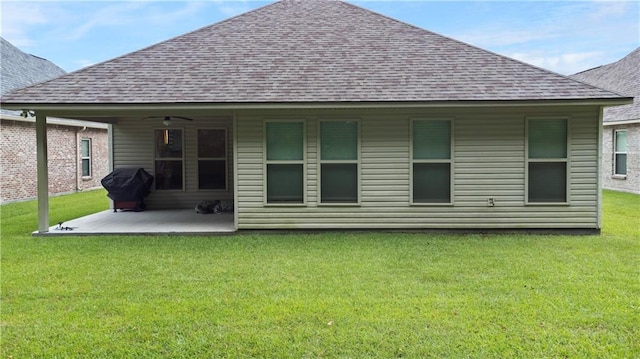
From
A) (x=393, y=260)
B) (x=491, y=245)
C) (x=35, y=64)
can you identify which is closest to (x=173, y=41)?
(x=393, y=260)

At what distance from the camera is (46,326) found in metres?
4.26

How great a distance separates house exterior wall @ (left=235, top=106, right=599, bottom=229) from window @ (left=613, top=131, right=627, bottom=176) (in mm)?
10495

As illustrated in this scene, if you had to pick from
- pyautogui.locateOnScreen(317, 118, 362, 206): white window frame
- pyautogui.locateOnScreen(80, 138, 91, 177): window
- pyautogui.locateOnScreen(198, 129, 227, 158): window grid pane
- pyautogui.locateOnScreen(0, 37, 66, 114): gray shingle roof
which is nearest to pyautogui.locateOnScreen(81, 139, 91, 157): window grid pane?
pyautogui.locateOnScreen(80, 138, 91, 177): window

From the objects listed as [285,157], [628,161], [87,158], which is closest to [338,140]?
[285,157]

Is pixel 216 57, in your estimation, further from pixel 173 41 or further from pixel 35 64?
pixel 35 64

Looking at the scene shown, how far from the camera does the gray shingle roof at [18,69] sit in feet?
50.8

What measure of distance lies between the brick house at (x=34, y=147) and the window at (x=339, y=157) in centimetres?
832

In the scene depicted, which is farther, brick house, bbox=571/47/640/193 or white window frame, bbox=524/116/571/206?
brick house, bbox=571/47/640/193

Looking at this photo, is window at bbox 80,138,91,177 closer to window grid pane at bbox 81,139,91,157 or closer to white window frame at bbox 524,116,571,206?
window grid pane at bbox 81,139,91,157

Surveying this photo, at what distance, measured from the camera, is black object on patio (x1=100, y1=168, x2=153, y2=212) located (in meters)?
11.2

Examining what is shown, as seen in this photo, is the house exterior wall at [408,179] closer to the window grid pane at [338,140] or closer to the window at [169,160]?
the window grid pane at [338,140]

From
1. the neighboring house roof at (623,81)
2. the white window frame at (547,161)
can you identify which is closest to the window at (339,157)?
the white window frame at (547,161)

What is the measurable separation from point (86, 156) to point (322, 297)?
54.8ft

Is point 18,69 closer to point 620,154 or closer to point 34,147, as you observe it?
point 34,147
